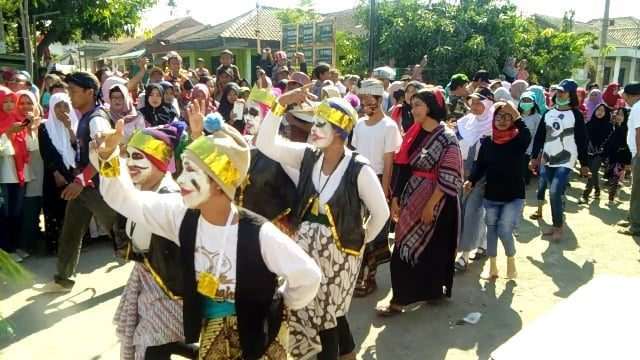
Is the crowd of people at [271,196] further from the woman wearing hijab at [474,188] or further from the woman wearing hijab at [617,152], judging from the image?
the woman wearing hijab at [617,152]

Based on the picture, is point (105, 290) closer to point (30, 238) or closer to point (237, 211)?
point (30, 238)

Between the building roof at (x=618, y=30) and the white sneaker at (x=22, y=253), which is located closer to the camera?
the white sneaker at (x=22, y=253)

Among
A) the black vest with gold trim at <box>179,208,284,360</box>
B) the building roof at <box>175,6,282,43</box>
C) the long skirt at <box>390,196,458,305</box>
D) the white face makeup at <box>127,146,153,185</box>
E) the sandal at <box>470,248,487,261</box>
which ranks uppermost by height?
the building roof at <box>175,6,282,43</box>

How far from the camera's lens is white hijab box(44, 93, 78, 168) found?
5227 millimetres

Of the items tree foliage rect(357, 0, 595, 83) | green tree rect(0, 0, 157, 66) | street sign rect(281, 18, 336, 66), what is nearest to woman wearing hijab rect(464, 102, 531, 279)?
street sign rect(281, 18, 336, 66)

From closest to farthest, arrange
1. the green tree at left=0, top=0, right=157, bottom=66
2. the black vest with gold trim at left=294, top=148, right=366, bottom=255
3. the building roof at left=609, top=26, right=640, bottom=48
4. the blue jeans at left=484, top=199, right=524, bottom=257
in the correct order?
1. the black vest with gold trim at left=294, top=148, right=366, bottom=255
2. the blue jeans at left=484, top=199, right=524, bottom=257
3. the green tree at left=0, top=0, right=157, bottom=66
4. the building roof at left=609, top=26, right=640, bottom=48

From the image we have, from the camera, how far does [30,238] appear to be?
5.76 m

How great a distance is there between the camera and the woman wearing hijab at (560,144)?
645cm

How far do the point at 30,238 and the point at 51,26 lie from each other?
524 inches

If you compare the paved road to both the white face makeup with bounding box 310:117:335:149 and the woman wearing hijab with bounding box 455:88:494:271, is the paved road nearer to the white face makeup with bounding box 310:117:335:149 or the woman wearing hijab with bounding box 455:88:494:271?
the woman wearing hijab with bounding box 455:88:494:271

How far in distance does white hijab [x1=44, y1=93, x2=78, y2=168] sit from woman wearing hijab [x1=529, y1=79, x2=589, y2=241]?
16.7ft

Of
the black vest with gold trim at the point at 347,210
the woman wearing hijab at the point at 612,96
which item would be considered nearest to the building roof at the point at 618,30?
the woman wearing hijab at the point at 612,96

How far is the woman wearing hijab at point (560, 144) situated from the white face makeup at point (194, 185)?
5.26 metres

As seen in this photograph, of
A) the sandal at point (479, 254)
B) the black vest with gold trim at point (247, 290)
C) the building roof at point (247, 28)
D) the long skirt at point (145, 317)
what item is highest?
the building roof at point (247, 28)
